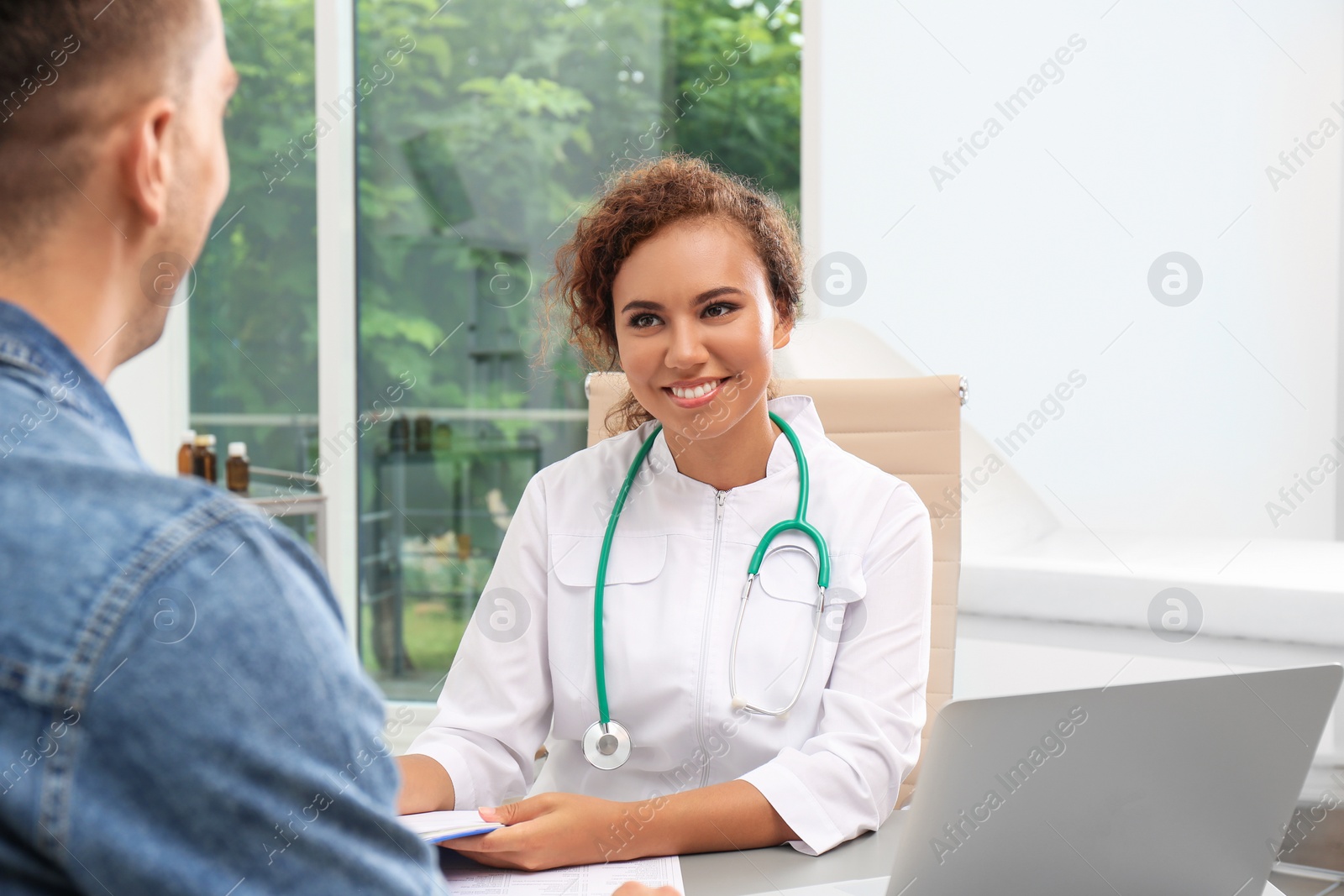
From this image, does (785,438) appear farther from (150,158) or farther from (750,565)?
(150,158)

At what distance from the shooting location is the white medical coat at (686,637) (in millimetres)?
1165

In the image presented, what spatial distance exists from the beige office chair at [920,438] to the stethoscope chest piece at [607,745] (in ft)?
1.61

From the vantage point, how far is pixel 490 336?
3334 mm

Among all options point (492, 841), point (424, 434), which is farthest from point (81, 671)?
point (424, 434)

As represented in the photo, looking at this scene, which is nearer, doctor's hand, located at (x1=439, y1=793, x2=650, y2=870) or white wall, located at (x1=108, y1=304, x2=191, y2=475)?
doctor's hand, located at (x1=439, y1=793, x2=650, y2=870)

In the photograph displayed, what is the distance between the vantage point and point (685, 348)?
122cm

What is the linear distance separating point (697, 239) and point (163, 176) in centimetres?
81

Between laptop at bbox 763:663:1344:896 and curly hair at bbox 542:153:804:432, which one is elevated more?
curly hair at bbox 542:153:804:432

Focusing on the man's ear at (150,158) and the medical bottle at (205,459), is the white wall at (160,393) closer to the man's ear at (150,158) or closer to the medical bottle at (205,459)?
the medical bottle at (205,459)

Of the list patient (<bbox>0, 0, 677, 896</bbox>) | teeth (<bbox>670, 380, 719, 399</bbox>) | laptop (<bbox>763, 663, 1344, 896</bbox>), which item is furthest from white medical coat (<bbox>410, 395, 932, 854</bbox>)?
patient (<bbox>0, 0, 677, 896</bbox>)

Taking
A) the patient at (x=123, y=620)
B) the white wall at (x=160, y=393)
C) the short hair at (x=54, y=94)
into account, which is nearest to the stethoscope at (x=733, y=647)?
the patient at (x=123, y=620)

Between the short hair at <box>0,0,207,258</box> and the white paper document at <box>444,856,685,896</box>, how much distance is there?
23.1 inches

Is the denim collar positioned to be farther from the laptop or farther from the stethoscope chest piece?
the stethoscope chest piece

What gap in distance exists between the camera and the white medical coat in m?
1.17
